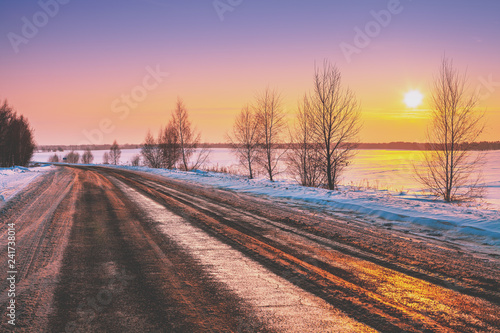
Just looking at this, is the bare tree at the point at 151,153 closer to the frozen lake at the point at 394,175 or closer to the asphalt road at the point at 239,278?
the frozen lake at the point at 394,175

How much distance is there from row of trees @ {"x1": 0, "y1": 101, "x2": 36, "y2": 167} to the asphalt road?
1334 inches

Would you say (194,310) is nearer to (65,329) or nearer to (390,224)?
(65,329)

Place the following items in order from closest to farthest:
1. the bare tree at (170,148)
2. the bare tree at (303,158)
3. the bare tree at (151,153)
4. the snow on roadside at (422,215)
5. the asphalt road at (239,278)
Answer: the asphalt road at (239,278) → the snow on roadside at (422,215) → the bare tree at (303,158) → the bare tree at (170,148) → the bare tree at (151,153)

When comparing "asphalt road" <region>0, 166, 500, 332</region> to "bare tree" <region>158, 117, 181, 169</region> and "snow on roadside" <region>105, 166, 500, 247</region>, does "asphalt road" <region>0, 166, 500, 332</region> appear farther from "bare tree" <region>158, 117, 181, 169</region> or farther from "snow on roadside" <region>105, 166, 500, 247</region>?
"bare tree" <region>158, 117, 181, 169</region>

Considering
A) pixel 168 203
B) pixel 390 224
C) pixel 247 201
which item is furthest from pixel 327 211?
A: pixel 168 203

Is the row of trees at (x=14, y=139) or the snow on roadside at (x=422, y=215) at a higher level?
the row of trees at (x=14, y=139)

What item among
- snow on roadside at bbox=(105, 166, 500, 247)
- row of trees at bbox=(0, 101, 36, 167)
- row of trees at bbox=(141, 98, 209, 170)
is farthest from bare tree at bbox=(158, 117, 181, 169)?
snow on roadside at bbox=(105, 166, 500, 247)

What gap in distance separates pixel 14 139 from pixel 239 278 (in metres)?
46.8

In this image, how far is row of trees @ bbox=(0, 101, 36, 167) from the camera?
31837 millimetres

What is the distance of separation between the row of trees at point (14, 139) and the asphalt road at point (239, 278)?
33884 millimetres

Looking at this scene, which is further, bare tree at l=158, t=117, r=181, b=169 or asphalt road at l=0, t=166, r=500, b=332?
bare tree at l=158, t=117, r=181, b=169

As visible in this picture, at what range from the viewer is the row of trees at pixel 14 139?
31.8 m

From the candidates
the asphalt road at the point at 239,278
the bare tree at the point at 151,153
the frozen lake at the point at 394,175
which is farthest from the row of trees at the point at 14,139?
the asphalt road at the point at 239,278

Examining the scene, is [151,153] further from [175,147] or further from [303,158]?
[303,158]
